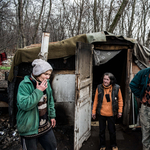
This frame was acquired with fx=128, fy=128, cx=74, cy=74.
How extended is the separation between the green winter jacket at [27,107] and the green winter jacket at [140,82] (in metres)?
1.98

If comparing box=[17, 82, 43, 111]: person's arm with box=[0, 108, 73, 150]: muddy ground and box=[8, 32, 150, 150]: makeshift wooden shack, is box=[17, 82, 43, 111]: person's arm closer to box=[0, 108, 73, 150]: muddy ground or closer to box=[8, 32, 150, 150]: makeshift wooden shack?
box=[8, 32, 150, 150]: makeshift wooden shack

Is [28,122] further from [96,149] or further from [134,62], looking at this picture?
[134,62]

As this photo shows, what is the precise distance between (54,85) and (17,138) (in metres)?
1.94

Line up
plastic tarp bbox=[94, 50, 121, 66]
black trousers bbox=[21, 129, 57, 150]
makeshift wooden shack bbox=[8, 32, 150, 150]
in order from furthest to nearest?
plastic tarp bbox=[94, 50, 121, 66] → makeshift wooden shack bbox=[8, 32, 150, 150] → black trousers bbox=[21, 129, 57, 150]

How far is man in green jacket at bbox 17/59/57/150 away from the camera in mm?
1670

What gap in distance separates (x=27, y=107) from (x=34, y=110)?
0.21 metres

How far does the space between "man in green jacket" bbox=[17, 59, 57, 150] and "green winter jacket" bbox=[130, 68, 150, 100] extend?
184cm

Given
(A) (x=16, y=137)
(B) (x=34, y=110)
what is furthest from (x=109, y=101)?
(A) (x=16, y=137)

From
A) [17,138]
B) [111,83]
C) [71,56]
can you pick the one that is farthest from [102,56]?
[17,138]

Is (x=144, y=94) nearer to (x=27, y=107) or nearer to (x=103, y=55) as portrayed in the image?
(x=103, y=55)

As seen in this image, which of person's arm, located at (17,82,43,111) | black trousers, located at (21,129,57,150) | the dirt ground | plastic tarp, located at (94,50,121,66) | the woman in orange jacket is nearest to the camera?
person's arm, located at (17,82,43,111)

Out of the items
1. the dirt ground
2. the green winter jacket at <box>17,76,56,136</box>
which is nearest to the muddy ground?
the dirt ground

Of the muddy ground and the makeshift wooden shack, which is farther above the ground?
the makeshift wooden shack

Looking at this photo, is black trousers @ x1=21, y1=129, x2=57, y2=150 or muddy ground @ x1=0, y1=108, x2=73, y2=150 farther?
muddy ground @ x1=0, y1=108, x2=73, y2=150
